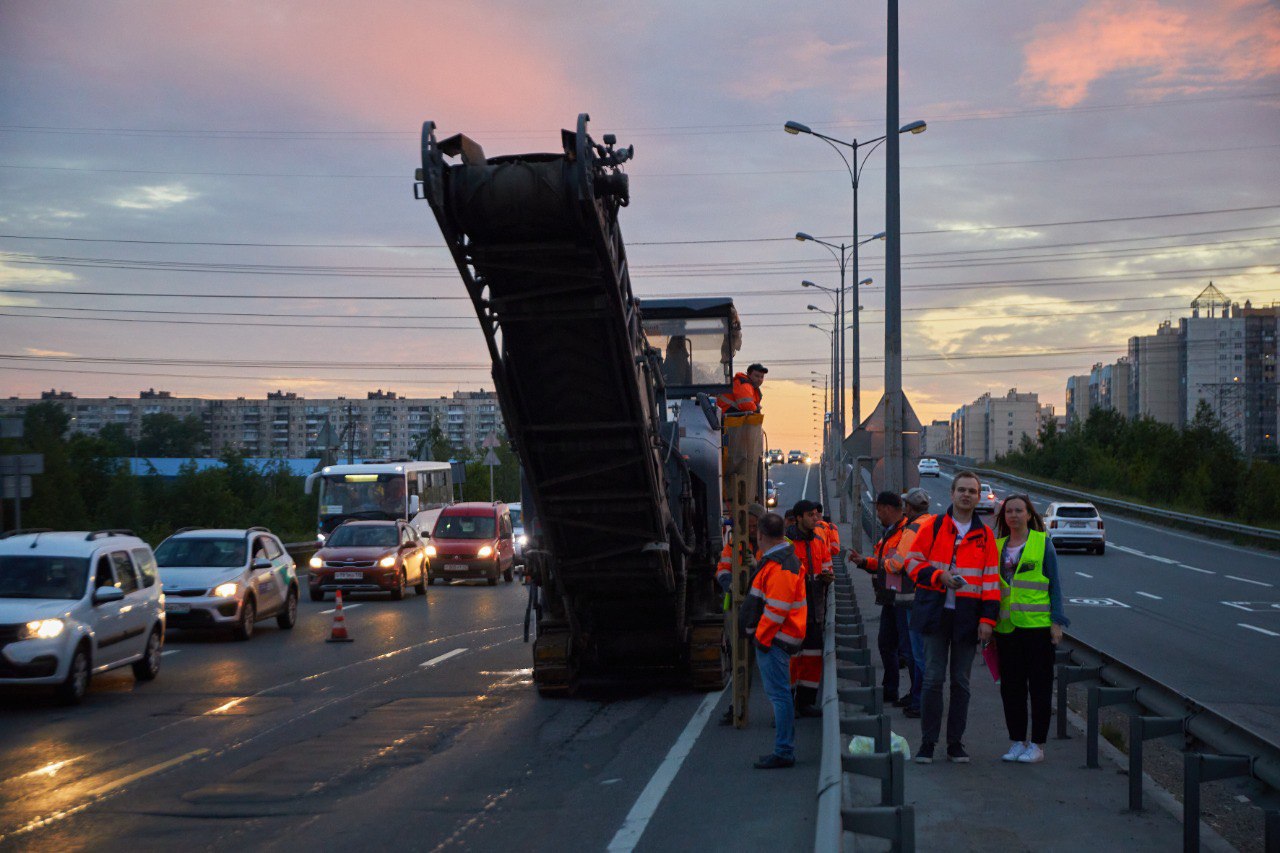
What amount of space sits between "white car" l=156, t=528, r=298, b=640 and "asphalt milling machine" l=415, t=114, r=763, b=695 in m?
7.26

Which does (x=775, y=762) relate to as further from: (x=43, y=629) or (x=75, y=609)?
(x=75, y=609)

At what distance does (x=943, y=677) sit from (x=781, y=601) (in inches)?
49.6

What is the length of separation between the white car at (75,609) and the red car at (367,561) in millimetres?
12091

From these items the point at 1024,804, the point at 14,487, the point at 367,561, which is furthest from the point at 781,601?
the point at 367,561

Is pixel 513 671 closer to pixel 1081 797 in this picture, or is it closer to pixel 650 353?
pixel 650 353

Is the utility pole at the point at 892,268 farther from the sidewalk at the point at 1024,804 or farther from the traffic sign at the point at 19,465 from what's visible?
the traffic sign at the point at 19,465

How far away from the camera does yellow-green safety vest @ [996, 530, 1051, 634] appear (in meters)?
9.02

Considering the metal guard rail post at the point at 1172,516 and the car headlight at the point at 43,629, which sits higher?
the car headlight at the point at 43,629

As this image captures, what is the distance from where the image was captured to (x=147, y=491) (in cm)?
5856

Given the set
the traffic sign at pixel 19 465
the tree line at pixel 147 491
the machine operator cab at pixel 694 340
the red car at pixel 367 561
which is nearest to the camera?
the machine operator cab at pixel 694 340

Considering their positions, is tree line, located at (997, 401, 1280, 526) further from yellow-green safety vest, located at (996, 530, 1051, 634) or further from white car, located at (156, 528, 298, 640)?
yellow-green safety vest, located at (996, 530, 1051, 634)

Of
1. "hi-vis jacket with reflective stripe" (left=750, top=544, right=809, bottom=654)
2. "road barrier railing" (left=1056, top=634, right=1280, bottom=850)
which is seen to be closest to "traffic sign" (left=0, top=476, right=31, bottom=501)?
"hi-vis jacket with reflective stripe" (left=750, top=544, right=809, bottom=654)

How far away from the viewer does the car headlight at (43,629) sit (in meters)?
13.0

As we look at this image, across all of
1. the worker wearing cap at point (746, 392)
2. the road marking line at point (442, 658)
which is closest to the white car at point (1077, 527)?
the road marking line at point (442, 658)
